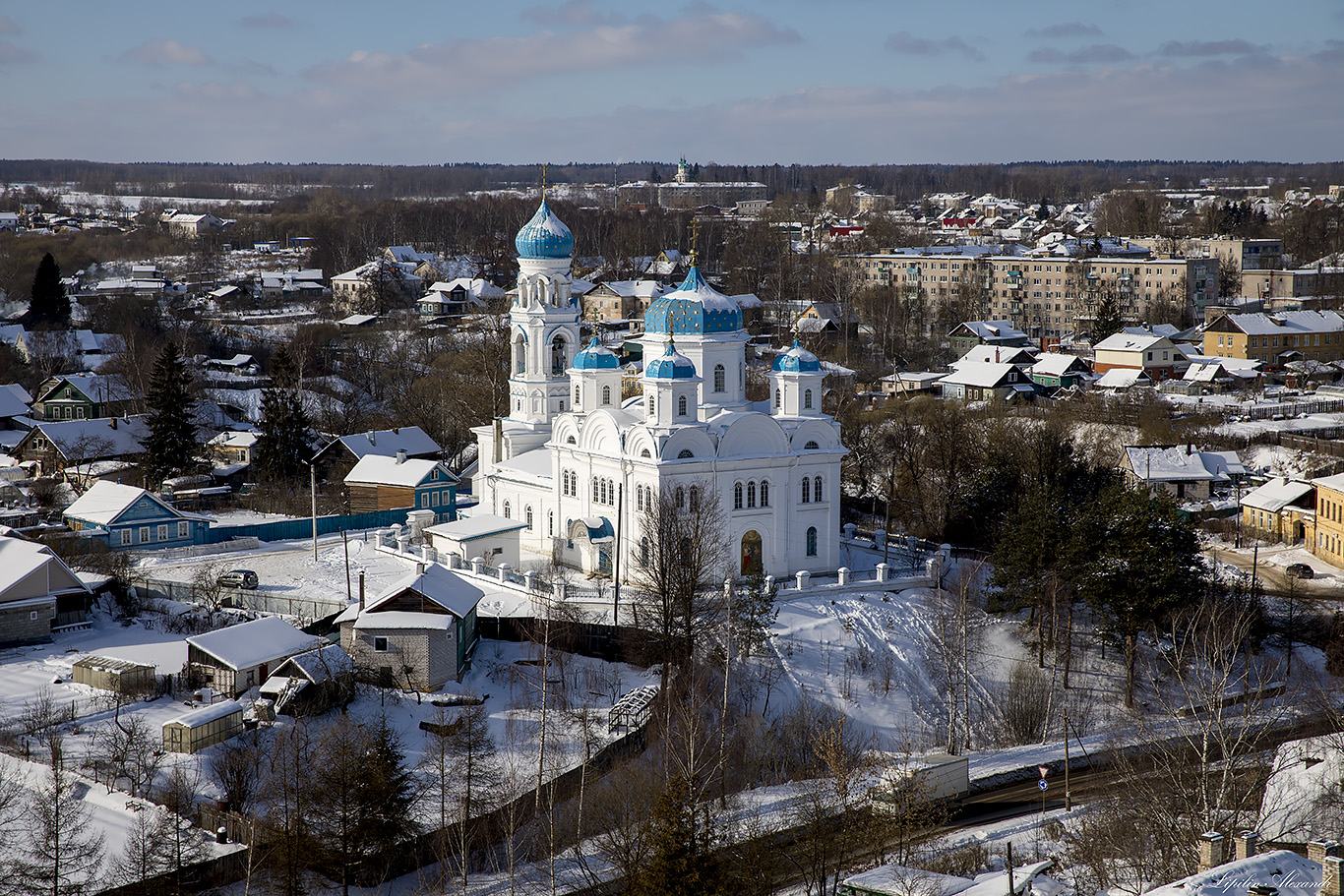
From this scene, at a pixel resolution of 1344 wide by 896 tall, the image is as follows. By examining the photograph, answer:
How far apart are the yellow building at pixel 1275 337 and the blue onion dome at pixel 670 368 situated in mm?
35589

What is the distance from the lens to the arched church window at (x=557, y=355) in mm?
31359

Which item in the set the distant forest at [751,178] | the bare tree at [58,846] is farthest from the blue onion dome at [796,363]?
the distant forest at [751,178]

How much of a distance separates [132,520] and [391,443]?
331 inches

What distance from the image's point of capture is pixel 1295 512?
3456cm

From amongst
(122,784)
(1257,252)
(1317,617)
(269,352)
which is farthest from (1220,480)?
(1257,252)

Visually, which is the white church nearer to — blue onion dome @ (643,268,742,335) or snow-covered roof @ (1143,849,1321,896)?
blue onion dome @ (643,268,742,335)

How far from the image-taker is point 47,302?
5669 centimetres

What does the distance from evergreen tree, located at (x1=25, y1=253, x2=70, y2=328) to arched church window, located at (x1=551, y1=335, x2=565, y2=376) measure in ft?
106

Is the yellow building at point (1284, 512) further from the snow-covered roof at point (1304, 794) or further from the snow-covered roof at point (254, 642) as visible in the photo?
the snow-covered roof at point (254, 642)

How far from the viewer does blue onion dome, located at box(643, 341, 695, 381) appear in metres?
26.5

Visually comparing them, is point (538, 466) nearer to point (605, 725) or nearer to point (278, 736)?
point (605, 725)

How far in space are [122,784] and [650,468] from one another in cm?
1113

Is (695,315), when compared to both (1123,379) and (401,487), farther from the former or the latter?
(1123,379)

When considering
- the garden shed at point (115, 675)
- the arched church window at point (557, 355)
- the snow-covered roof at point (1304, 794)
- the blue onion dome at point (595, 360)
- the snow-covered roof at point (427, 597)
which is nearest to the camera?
the snow-covered roof at point (1304, 794)
